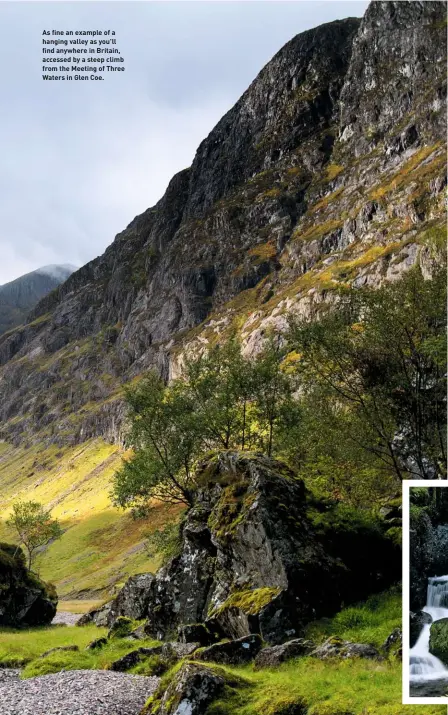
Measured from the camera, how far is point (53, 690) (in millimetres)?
18094

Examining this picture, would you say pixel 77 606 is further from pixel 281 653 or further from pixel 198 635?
pixel 281 653

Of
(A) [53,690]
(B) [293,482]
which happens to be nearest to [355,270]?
(B) [293,482]

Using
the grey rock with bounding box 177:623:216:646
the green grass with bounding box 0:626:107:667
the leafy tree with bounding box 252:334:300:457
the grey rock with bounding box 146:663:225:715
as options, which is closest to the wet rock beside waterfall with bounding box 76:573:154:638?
the green grass with bounding box 0:626:107:667

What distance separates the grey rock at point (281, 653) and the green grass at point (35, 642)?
16.3 meters

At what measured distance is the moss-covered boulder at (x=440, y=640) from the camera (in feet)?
31.7

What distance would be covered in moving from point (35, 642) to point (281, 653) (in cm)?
2316

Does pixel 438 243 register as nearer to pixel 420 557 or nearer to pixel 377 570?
pixel 377 570

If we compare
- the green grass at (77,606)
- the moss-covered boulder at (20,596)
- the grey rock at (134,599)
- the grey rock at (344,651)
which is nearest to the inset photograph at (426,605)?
the grey rock at (344,651)

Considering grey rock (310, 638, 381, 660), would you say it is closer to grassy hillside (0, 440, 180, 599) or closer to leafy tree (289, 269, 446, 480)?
leafy tree (289, 269, 446, 480)

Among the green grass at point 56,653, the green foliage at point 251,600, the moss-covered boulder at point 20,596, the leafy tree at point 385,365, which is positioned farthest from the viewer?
the moss-covered boulder at point 20,596

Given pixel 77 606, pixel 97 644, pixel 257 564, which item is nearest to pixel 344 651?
pixel 257 564

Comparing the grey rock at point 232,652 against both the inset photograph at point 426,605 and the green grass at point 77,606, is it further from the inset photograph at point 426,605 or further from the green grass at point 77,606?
the green grass at point 77,606

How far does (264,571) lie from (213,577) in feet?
14.2

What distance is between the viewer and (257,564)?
22.5 metres
